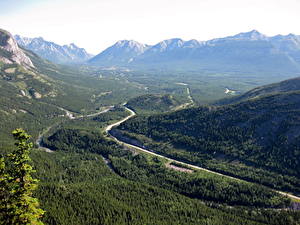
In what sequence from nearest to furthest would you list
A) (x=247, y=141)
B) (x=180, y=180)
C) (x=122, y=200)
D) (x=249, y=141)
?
(x=122, y=200) → (x=180, y=180) → (x=249, y=141) → (x=247, y=141)

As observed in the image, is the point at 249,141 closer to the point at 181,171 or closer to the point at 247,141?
the point at 247,141

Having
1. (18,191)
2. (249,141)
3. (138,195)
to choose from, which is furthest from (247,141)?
(18,191)

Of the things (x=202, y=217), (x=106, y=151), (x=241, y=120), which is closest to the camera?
Result: (x=202, y=217)

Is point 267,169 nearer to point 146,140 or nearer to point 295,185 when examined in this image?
point 295,185

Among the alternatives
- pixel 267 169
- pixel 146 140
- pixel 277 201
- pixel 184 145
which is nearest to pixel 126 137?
pixel 146 140

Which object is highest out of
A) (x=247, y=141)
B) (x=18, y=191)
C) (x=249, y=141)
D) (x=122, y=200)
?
(x=18, y=191)

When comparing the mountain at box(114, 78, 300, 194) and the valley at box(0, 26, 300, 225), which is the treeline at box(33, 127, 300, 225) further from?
the mountain at box(114, 78, 300, 194)
